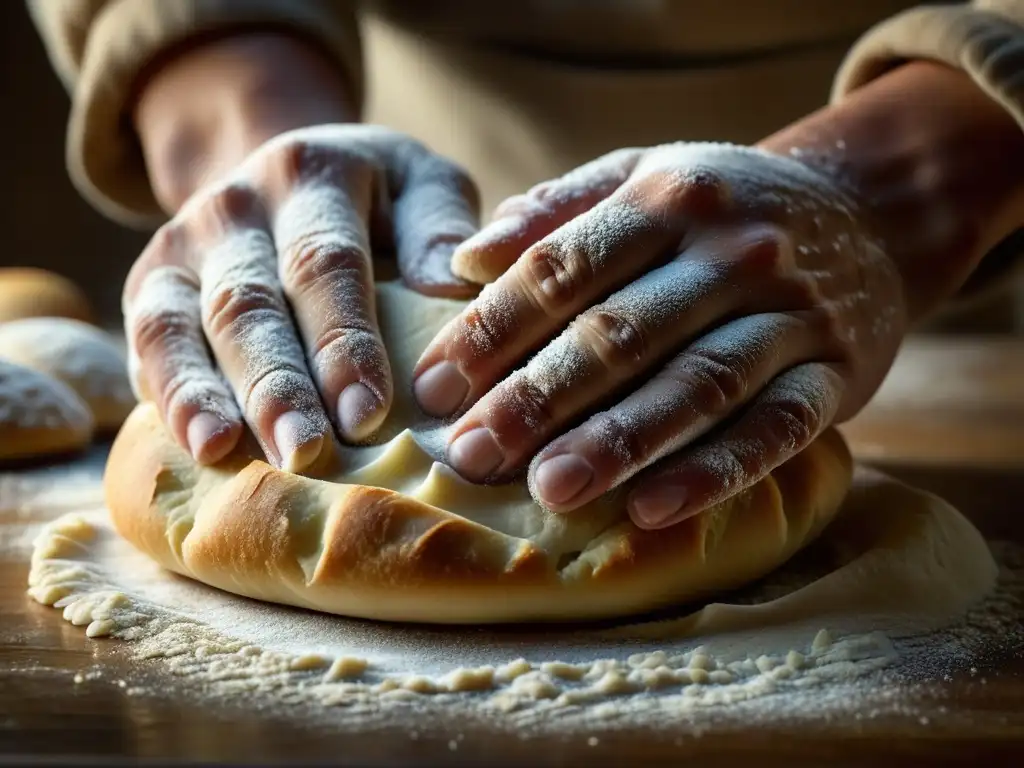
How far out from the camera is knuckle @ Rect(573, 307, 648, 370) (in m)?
0.89

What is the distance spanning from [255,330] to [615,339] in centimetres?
34

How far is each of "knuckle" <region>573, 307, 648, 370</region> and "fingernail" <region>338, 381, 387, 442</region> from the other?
190 mm

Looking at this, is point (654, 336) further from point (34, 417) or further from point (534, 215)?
point (34, 417)

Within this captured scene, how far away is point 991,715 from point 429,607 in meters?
0.42

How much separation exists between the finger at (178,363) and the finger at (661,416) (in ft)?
0.99

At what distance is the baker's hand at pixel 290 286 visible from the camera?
0.94 metres

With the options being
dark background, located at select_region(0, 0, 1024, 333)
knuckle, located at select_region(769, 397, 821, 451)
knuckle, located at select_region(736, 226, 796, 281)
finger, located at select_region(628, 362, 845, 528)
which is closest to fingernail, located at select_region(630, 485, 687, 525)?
finger, located at select_region(628, 362, 845, 528)

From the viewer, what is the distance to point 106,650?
0.85 meters

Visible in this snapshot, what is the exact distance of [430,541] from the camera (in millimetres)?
842

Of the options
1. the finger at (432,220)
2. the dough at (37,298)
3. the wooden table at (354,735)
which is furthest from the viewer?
the dough at (37,298)

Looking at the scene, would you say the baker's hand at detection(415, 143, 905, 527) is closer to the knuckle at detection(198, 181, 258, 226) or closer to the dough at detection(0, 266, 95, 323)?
the knuckle at detection(198, 181, 258, 226)

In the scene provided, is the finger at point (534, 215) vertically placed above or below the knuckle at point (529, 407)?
above

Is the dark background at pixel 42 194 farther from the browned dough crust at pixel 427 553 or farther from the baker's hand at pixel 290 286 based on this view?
the browned dough crust at pixel 427 553

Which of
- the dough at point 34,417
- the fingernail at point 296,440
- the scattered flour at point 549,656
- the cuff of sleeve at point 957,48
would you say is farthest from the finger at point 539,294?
the dough at point 34,417
